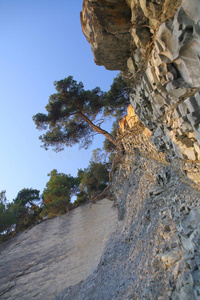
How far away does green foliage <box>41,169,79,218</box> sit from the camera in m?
12.9

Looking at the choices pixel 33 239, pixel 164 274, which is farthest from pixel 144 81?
pixel 33 239

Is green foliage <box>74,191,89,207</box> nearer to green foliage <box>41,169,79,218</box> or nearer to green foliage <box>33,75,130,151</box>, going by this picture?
green foliage <box>41,169,79,218</box>

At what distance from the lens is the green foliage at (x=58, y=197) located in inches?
509

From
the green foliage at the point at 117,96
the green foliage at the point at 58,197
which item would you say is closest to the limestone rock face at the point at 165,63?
the green foliage at the point at 117,96

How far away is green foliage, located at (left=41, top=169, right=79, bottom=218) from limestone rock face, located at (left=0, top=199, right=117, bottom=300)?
1.27m

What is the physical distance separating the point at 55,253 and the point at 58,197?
5.51 metres

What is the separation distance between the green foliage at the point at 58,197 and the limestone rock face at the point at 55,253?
1.27 m

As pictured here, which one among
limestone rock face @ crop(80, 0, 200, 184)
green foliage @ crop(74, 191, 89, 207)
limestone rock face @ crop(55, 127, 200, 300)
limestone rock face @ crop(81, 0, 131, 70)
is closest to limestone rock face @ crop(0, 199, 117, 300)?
limestone rock face @ crop(55, 127, 200, 300)

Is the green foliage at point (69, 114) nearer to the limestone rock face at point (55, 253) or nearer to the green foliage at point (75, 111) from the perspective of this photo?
the green foliage at point (75, 111)

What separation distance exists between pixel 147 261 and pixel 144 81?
456 centimetres

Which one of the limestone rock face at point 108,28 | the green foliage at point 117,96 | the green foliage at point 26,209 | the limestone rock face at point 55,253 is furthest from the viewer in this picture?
the green foliage at point 26,209

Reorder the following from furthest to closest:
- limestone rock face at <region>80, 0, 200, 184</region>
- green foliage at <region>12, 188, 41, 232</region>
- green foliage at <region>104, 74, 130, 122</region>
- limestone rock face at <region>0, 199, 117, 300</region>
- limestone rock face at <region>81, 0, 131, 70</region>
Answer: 1. green foliage at <region>12, 188, 41, 232</region>
2. green foliage at <region>104, 74, 130, 122</region>
3. limestone rock face at <region>0, 199, 117, 300</region>
4. limestone rock face at <region>81, 0, 131, 70</region>
5. limestone rock face at <region>80, 0, 200, 184</region>

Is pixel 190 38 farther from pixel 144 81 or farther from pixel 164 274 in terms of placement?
pixel 164 274

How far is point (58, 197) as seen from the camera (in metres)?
14.2
